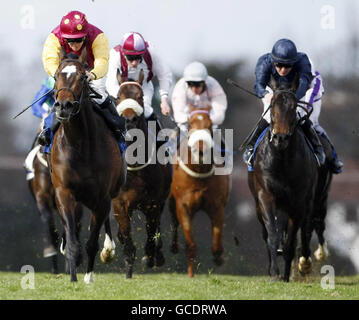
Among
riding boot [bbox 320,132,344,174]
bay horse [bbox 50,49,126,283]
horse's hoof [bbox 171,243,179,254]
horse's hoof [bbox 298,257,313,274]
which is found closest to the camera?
bay horse [bbox 50,49,126,283]

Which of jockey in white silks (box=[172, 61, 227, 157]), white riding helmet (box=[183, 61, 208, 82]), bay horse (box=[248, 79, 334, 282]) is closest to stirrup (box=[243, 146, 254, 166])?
bay horse (box=[248, 79, 334, 282])

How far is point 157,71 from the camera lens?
1278 centimetres

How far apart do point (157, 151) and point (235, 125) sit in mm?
10041

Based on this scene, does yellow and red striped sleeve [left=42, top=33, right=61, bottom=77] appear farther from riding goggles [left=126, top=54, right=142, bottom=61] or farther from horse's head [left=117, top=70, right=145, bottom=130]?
riding goggles [left=126, top=54, right=142, bottom=61]

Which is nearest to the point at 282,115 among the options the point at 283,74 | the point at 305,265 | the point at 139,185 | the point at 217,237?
the point at 283,74

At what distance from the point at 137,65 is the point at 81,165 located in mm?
3214

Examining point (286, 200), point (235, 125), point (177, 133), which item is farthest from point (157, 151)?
point (235, 125)

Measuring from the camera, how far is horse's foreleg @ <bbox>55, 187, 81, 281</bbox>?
Answer: 29.9ft

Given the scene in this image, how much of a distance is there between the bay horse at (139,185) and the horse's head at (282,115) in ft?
6.44

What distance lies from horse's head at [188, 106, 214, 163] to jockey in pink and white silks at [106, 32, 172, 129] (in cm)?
40

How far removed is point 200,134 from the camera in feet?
40.4

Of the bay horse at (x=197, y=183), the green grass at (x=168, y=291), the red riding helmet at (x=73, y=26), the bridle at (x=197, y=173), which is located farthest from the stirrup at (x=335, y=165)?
the red riding helmet at (x=73, y=26)

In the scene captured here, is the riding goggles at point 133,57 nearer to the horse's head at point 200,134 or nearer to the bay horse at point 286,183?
the horse's head at point 200,134
